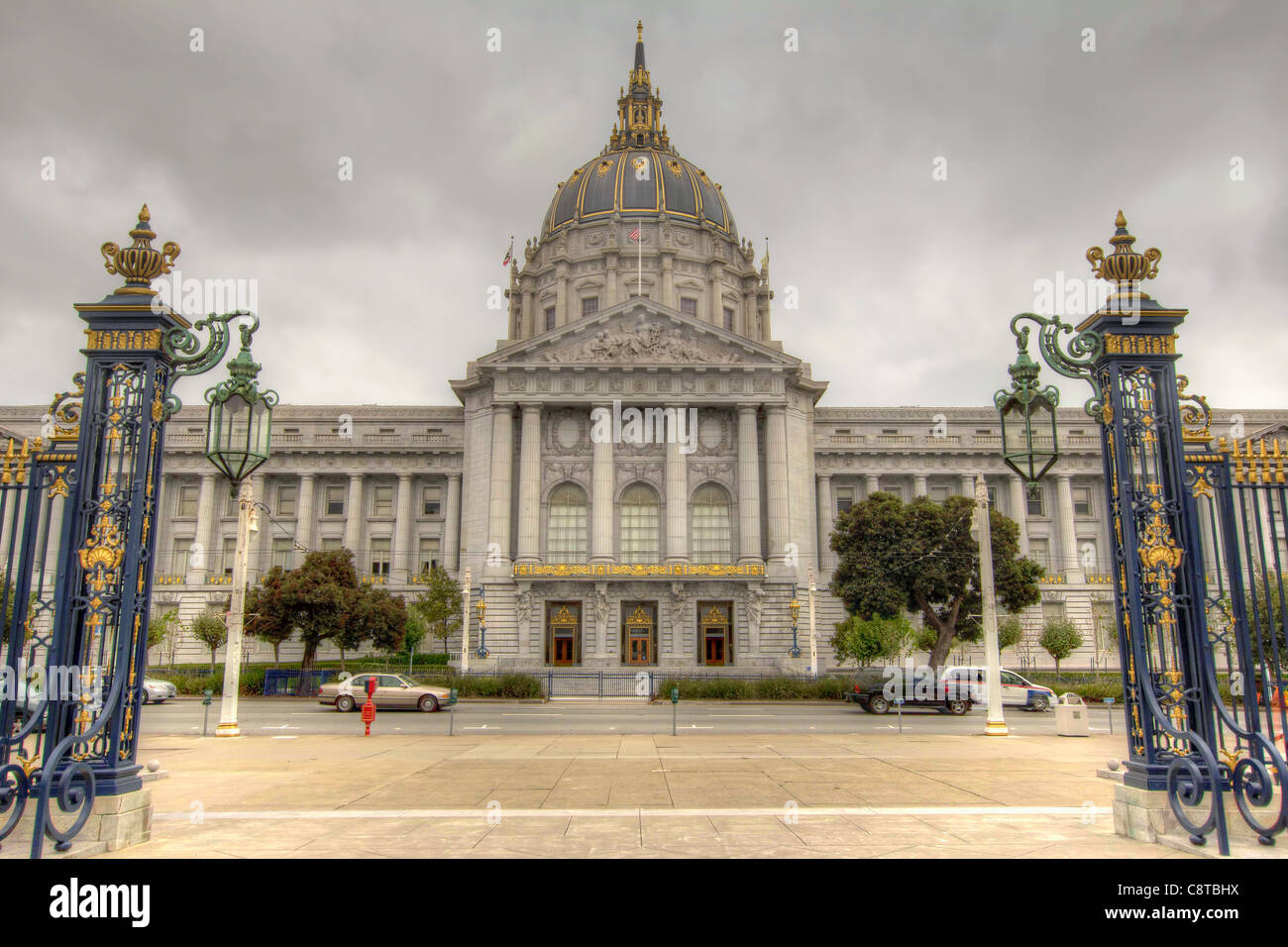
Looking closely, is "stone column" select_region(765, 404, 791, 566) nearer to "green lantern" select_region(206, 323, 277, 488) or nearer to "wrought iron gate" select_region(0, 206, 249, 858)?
"green lantern" select_region(206, 323, 277, 488)

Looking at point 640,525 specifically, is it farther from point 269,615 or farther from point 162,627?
point 162,627

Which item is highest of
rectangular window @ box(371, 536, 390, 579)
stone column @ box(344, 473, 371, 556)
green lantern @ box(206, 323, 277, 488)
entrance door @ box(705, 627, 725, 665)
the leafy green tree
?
stone column @ box(344, 473, 371, 556)

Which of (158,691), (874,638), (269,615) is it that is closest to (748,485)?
(874,638)

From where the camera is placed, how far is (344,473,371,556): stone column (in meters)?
69.8

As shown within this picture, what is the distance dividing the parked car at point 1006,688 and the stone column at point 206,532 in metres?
55.5

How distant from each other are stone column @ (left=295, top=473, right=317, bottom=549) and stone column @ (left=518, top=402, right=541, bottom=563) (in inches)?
813

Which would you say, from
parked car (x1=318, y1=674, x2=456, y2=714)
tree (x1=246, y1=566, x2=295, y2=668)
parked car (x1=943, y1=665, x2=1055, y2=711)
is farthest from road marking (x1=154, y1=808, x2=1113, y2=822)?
tree (x1=246, y1=566, x2=295, y2=668)

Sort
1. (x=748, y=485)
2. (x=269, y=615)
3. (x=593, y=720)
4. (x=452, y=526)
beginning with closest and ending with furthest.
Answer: (x=593, y=720) < (x=269, y=615) < (x=748, y=485) < (x=452, y=526)

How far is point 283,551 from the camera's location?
70.6 metres

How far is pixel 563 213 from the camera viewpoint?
8831 cm

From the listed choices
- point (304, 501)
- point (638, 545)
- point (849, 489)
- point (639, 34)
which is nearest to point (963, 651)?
point (849, 489)

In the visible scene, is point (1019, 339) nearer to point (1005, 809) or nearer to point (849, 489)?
point (1005, 809)

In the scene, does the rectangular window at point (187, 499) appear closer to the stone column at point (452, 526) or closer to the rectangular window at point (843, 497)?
the stone column at point (452, 526)

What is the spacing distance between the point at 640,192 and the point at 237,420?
7873 centimetres
